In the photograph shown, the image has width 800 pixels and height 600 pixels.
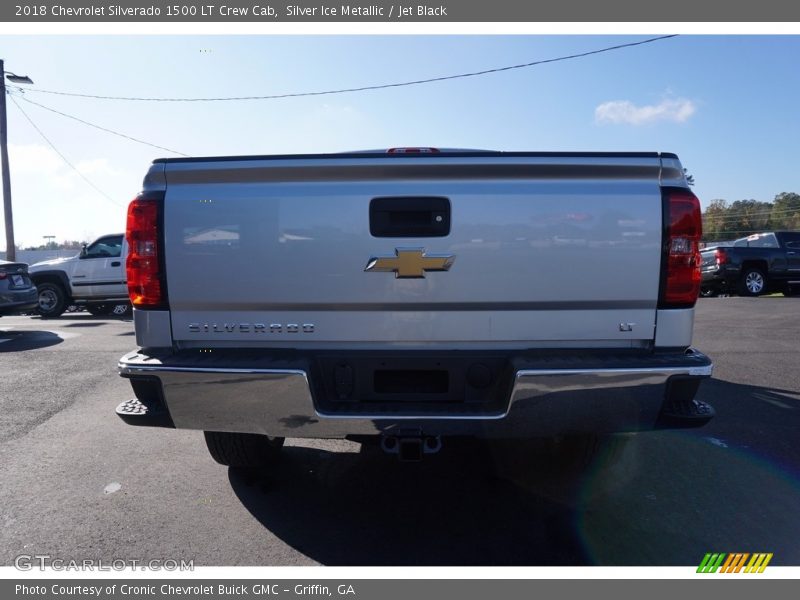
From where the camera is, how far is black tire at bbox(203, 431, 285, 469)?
3.36 meters

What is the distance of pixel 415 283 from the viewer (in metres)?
2.63

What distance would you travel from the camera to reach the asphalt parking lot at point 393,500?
283 centimetres

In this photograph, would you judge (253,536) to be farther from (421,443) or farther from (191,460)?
(191,460)

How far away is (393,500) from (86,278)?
12.3 m

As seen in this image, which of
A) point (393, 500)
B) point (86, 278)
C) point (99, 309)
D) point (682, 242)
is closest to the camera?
point (682, 242)

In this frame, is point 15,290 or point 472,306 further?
point 15,290

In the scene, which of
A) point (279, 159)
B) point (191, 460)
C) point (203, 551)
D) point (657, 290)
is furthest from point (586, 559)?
point (191, 460)

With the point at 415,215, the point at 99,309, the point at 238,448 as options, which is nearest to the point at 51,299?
the point at 99,309

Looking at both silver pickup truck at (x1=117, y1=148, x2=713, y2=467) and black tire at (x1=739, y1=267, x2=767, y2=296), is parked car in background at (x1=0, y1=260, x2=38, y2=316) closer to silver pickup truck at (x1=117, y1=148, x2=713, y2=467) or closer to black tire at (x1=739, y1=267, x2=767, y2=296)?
silver pickup truck at (x1=117, y1=148, x2=713, y2=467)

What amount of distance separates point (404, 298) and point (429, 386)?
44cm

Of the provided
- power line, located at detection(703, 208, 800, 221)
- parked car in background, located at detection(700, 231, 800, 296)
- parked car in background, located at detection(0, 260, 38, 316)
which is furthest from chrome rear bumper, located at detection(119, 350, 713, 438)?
power line, located at detection(703, 208, 800, 221)

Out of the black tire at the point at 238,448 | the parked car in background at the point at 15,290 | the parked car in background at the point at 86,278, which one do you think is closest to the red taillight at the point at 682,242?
the black tire at the point at 238,448
